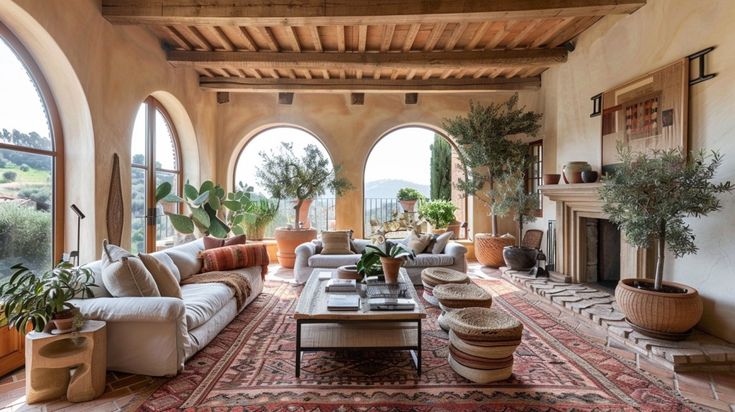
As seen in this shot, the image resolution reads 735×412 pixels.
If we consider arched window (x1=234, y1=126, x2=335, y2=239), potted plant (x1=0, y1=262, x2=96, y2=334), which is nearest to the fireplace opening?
arched window (x1=234, y1=126, x2=335, y2=239)

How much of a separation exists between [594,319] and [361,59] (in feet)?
13.5

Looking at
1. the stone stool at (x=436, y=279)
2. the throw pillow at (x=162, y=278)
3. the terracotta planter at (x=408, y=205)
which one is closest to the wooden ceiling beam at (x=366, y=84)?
the terracotta planter at (x=408, y=205)

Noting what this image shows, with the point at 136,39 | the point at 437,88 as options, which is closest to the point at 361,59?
the point at 437,88

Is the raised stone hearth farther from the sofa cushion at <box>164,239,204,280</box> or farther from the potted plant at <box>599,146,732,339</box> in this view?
the sofa cushion at <box>164,239,204,280</box>

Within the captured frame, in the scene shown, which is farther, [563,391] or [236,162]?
[236,162]

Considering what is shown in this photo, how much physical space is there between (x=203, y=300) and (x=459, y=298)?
2.20 m

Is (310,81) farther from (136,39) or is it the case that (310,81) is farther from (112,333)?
(112,333)

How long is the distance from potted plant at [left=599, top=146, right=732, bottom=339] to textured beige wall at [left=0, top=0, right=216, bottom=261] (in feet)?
15.7

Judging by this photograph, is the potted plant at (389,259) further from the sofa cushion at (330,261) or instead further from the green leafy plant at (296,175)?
the green leafy plant at (296,175)

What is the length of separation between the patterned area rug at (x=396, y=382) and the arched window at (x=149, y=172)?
102 inches

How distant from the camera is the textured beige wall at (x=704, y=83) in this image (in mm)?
2779

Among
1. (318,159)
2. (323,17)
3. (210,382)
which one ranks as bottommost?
(210,382)

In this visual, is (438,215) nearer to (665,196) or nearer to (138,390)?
(665,196)

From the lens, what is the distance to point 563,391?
2285 mm
